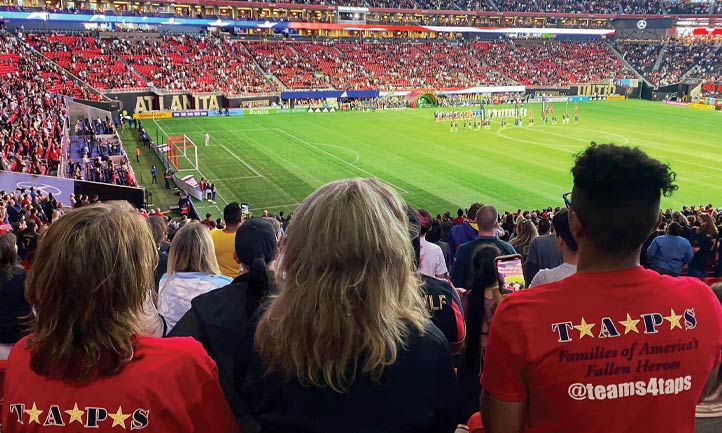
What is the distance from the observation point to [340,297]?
7.50 feet

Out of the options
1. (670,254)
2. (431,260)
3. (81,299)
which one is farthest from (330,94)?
(81,299)

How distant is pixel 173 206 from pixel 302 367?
2199 cm

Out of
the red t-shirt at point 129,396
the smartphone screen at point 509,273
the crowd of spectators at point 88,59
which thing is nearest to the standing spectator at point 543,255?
the smartphone screen at point 509,273

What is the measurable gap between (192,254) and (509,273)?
100 inches

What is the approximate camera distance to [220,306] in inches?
128

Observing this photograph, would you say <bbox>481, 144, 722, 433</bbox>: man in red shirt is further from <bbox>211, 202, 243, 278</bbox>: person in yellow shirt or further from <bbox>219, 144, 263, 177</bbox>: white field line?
<bbox>219, 144, 263, 177</bbox>: white field line

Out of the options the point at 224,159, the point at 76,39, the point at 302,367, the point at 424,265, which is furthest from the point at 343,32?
the point at 302,367

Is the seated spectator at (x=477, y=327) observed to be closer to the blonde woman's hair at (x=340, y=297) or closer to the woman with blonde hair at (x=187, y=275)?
the blonde woman's hair at (x=340, y=297)

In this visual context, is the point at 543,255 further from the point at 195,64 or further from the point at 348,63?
the point at 348,63

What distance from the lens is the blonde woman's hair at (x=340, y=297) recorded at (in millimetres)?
2266

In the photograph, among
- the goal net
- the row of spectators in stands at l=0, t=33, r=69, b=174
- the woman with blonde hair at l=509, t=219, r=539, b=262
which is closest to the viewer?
the woman with blonde hair at l=509, t=219, r=539, b=262

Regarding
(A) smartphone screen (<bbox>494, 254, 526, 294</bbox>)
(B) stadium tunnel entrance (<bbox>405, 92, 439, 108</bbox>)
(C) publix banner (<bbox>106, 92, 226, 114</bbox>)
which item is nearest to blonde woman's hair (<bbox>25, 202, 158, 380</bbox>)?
(A) smartphone screen (<bbox>494, 254, 526, 294</bbox>)

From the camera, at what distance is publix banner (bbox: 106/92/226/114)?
44875 mm

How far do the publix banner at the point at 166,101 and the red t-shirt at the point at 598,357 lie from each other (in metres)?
46.3
